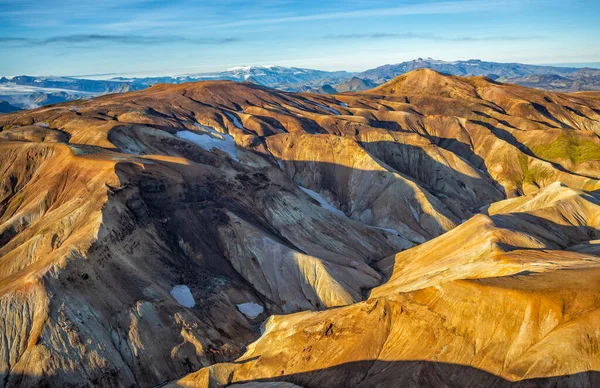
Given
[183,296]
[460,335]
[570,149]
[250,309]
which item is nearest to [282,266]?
[250,309]

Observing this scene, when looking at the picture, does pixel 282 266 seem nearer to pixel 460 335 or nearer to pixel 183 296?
pixel 183 296

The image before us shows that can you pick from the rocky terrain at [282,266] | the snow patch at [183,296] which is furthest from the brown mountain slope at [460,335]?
the snow patch at [183,296]

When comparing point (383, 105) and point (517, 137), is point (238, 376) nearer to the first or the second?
point (517, 137)

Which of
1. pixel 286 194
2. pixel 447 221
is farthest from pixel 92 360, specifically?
pixel 447 221

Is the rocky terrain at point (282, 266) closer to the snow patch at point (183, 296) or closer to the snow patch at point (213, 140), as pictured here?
the snow patch at point (183, 296)

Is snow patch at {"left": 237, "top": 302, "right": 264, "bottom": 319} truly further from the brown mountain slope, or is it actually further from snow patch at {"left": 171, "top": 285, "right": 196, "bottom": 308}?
snow patch at {"left": 171, "top": 285, "right": 196, "bottom": 308}

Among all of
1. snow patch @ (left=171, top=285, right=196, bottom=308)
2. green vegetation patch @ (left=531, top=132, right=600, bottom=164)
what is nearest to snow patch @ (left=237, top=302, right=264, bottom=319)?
snow patch @ (left=171, top=285, right=196, bottom=308)
